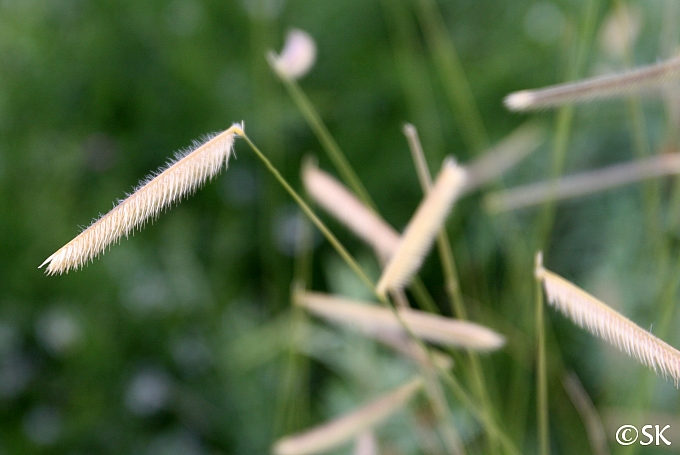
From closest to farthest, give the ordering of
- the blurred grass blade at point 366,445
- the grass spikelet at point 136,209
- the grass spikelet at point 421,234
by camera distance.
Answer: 1. the grass spikelet at point 136,209
2. the grass spikelet at point 421,234
3. the blurred grass blade at point 366,445

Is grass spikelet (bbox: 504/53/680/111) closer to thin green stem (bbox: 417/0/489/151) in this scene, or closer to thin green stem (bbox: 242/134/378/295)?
thin green stem (bbox: 242/134/378/295)

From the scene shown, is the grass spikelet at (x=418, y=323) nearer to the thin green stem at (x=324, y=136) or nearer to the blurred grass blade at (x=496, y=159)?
the thin green stem at (x=324, y=136)

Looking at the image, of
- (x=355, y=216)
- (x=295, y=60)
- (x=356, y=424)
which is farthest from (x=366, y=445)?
(x=295, y=60)

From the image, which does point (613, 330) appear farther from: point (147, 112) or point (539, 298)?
point (147, 112)

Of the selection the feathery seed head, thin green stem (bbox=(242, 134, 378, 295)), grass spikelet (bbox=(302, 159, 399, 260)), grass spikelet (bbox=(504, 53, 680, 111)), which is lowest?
thin green stem (bbox=(242, 134, 378, 295))

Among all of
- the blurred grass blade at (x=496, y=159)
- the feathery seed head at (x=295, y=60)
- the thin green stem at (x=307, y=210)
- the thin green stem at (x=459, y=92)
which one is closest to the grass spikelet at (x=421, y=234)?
the thin green stem at (x=307, y=210)

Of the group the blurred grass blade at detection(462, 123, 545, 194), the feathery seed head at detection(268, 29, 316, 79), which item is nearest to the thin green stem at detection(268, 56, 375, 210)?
the feathery seed head at detection(268, 29, 316, 79)
